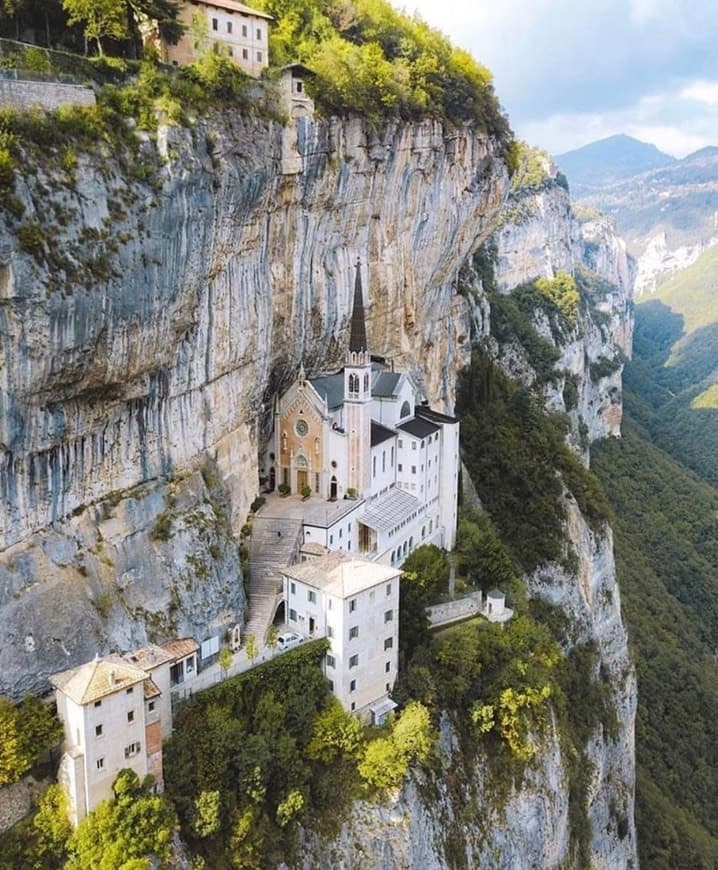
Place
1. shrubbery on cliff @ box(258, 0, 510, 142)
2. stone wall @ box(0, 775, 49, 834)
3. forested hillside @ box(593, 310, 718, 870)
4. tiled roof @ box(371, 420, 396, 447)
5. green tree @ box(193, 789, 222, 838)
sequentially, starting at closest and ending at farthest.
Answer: stone wall @ box(0, 775, 49, 834)
green tree @ box(193, 789, 222, 838)
shrubbery on cliff @ box(258, 0, 510, 142)
tiled roof @ box(371, 420, 396, 447)
forested hillside @ box(593, 310, 718, 870)

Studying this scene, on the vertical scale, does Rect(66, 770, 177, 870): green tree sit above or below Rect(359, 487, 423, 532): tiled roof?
below

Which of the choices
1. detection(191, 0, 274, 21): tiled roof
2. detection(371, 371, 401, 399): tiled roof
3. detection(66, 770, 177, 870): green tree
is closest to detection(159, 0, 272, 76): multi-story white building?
detection(191, 0, 274, 21): tiled roof

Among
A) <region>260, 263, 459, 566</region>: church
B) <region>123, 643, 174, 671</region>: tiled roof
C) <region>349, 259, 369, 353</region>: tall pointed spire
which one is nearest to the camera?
<region>123, 643, 174, 671</region>: tiled roof

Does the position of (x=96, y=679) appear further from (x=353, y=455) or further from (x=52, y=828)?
(x=353, y=455)

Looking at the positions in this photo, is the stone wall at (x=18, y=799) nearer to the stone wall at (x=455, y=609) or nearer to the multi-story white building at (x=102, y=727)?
the multi-story white building at (x=102, y=727)

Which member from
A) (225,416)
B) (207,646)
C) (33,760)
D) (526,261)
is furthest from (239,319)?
(526,261)

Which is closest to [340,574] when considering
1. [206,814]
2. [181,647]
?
[181,647]

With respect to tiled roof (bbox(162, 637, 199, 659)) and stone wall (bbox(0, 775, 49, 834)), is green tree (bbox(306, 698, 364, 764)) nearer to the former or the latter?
tiled roof (bbox(162, 637, 199, 659))
